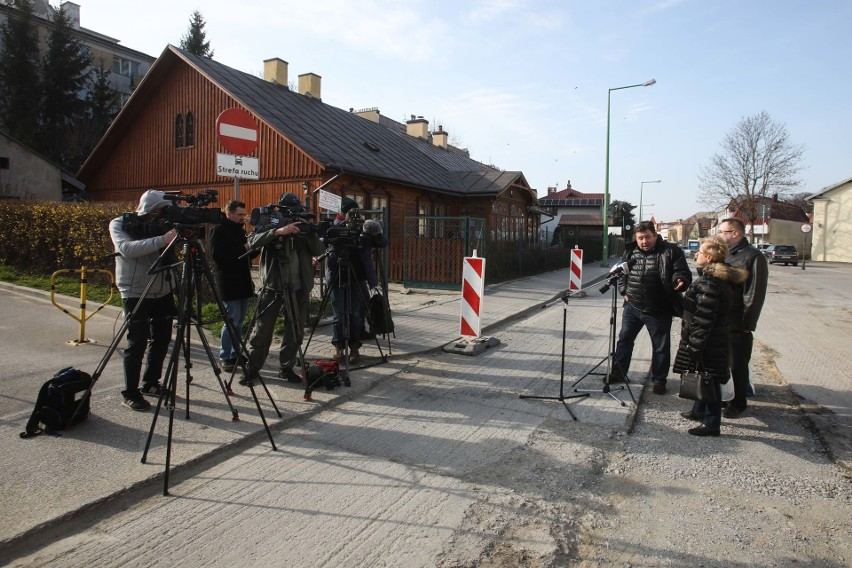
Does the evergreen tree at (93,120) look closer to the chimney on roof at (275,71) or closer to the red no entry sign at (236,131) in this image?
the chimney on roof at (275,71)

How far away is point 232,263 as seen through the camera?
5590 millimetres

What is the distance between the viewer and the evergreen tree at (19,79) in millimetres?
31516

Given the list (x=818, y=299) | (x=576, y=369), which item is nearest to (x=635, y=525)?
(x=576, y=369)

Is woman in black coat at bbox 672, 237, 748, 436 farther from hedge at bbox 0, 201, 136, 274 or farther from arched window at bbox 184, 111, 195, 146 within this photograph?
arched window at bbox 184, 111, 195, 146

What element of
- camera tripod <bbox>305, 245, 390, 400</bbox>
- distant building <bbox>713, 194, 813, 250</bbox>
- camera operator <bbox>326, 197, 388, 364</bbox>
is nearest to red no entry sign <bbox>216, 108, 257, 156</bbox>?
camera operator <bbox>326, 197, 388, 364</bbox>

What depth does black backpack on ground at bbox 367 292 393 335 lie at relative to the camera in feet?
21.5

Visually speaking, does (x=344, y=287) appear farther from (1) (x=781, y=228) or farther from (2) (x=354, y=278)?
(1) (x=781, y=228)

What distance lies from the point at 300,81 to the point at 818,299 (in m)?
21.3

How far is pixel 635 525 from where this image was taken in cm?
314

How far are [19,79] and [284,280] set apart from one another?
121 feet

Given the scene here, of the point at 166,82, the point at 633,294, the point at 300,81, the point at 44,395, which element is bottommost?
the point at 44,395

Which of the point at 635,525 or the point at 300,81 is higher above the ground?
the point at 300,81

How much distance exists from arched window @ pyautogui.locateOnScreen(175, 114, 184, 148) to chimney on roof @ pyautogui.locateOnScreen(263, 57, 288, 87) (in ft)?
14.2

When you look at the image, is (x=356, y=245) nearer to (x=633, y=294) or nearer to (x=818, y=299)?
(x=633, y=294)
